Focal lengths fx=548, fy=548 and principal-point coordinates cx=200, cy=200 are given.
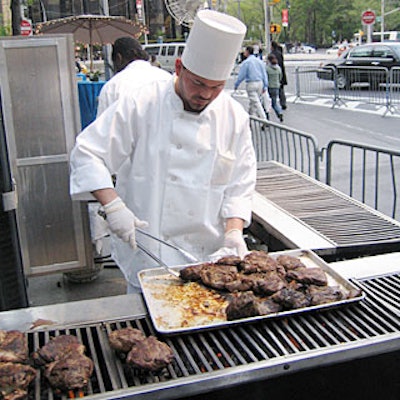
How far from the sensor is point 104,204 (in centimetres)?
249

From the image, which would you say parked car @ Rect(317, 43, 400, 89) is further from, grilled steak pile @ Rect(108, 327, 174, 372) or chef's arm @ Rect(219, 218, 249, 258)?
grilled steak pile @ Rect(108, 327, 174, 372)

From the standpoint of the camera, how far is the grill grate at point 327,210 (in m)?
3.04

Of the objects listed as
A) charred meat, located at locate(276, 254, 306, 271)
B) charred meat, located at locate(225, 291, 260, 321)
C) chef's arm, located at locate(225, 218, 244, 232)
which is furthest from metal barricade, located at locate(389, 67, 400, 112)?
charred meat, located at locate(225, 291, 260, 321)

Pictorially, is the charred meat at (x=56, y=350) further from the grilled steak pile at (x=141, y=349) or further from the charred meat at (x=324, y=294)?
the charred meat at (x=324, y=294)

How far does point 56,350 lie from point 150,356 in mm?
295

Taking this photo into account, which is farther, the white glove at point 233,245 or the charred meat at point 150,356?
the white glove at point 233,245

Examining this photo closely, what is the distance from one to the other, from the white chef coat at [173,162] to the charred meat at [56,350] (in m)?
1.00

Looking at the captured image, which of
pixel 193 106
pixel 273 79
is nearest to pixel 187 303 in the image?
pixel 193 106

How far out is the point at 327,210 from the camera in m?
3.55

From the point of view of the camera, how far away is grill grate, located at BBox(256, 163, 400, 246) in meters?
3.04

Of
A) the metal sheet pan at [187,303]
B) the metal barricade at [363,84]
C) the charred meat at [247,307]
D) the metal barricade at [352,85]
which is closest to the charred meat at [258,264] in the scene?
the metal sheet pan at [187,303]

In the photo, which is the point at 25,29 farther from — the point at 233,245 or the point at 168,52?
the point at 233,245

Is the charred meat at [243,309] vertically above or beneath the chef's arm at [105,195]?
beneath

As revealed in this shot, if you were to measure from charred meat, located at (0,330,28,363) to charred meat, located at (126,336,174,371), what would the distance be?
12.7 inches
